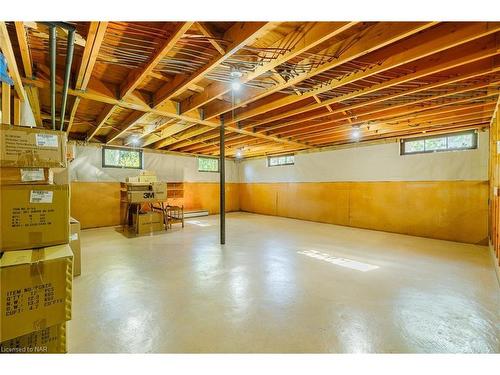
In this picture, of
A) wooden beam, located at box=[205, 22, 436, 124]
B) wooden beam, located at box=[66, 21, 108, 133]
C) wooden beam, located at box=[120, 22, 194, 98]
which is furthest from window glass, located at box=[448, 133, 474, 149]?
wooden beam, located at box=[66, 21, 108, 133]

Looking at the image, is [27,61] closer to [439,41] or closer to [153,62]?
[153,62]

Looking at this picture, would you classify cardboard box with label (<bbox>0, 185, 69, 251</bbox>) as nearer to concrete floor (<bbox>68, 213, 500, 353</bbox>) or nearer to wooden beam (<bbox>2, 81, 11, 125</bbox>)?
concrete floor (<bbox>68, 213, 500, 353</bbox>)

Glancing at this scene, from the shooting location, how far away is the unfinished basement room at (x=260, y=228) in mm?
1590

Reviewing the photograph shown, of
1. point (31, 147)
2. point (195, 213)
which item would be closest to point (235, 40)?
point (31, 147)

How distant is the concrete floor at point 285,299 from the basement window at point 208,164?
16.3ft

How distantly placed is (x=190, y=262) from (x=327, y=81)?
3.17 meters

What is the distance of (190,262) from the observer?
12.1ft

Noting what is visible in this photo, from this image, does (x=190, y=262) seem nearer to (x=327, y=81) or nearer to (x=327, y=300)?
(x=327, y=300)

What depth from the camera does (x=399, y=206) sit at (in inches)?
230

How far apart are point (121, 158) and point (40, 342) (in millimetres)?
6656

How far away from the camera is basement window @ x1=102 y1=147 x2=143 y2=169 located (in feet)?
23.0

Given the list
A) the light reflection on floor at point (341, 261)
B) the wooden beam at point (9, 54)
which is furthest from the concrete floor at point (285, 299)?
the wooden beam at point (9, 54)

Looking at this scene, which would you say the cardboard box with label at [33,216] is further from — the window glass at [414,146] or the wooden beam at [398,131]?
the window glass at [414,146]
